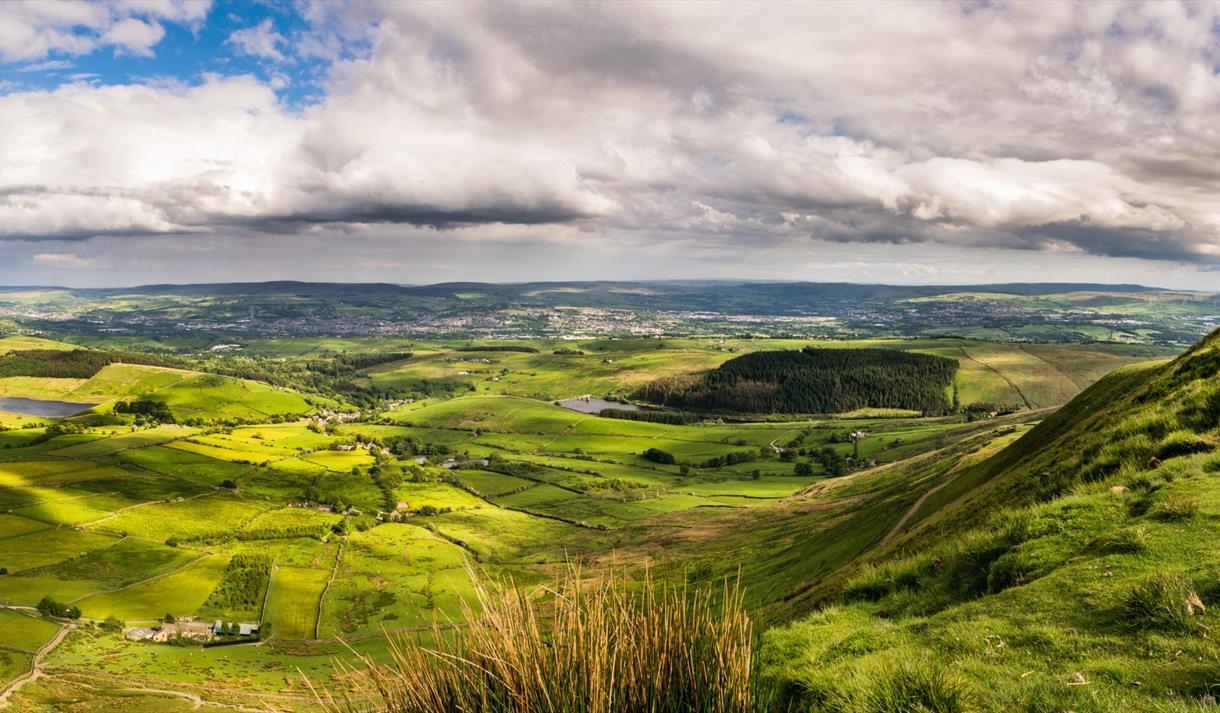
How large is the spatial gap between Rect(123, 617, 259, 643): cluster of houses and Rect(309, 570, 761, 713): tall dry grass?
4620 inches

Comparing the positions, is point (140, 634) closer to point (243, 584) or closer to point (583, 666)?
point (243, 584)

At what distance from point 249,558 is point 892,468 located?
456ft

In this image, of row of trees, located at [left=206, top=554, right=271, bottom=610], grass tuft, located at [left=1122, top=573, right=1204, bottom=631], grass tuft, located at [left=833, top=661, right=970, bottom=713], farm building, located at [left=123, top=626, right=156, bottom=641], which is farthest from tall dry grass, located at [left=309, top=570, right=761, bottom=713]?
row of trees, located at [left=206, top=554, right=271, bottom=610]

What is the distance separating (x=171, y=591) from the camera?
4587 inches

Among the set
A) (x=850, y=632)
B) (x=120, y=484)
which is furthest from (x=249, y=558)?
(x=850, y=632)

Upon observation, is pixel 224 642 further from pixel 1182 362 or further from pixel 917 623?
pixel 1182 362

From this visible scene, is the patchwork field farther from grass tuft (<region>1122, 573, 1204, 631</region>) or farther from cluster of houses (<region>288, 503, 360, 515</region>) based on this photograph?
grass tuft (<region>1122, 573, 1204, 631</region>)

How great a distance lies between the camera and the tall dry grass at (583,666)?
8.02 m

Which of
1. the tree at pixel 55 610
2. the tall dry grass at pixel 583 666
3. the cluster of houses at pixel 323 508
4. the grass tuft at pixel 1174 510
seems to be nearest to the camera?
the tall dry grass at pixel 583 666

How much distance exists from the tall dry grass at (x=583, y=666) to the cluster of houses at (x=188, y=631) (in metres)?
117

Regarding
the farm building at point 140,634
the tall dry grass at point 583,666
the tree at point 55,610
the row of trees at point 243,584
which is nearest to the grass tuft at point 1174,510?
the tall dry grass at point 583,666

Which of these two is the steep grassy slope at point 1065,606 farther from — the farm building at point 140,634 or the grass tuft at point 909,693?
the farm building at point 140,634

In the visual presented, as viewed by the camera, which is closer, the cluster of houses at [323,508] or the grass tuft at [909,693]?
the grass tuft at [909,693]

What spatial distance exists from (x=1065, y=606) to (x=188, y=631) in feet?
412
